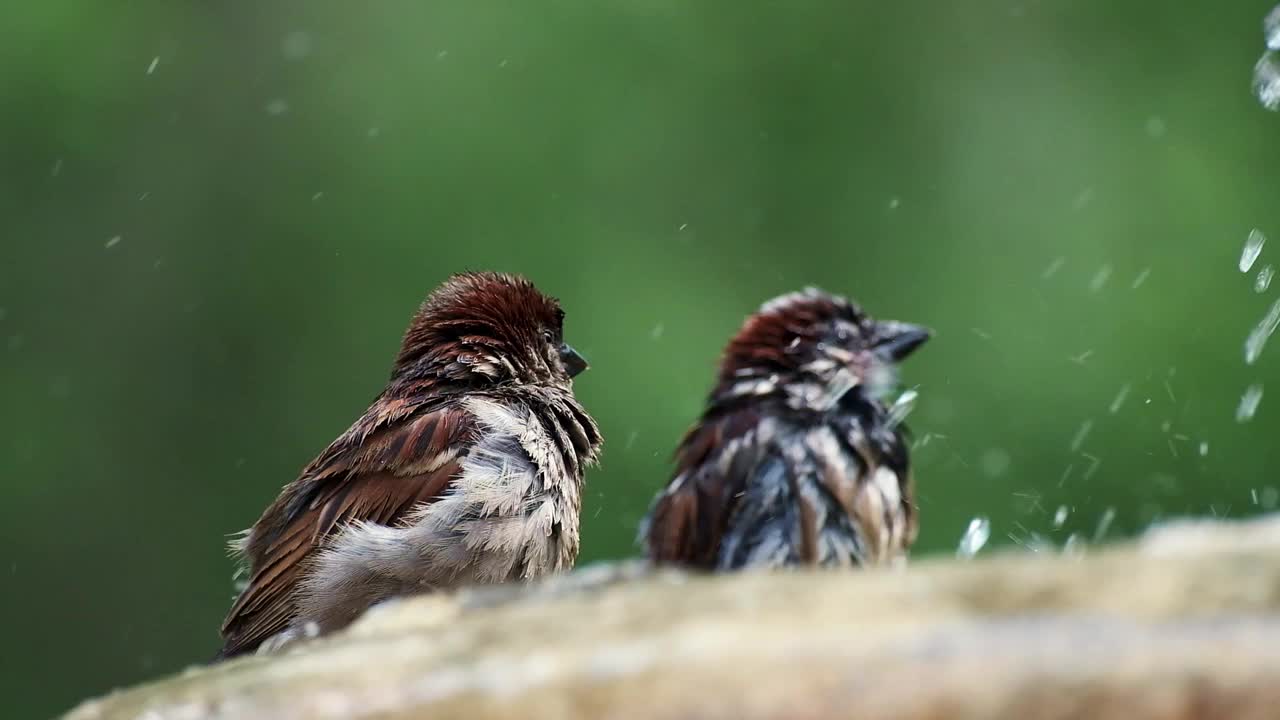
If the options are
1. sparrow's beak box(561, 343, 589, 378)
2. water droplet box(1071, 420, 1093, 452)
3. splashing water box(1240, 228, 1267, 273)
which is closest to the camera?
sparrow's beak box(561, 343, 589, 378)

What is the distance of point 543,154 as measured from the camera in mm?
8906

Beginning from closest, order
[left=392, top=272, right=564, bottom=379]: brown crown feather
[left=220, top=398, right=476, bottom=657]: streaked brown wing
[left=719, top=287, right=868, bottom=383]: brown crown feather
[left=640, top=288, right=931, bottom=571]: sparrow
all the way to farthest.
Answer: [left=640, top=288, right=931, bottom=571]: sparrow → [left=719, top=287, right=868, bottom=383]: brown crown feather → [left=220, top=398, right=476, bottom=657]: streaked brown wing → [left=392, top=272, right=564, bottom=379]: brown crown feather

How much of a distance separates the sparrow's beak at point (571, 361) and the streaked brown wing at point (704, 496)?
1854 millimetres

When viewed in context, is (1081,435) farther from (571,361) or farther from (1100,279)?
(571,361)

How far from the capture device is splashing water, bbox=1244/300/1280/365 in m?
7.17

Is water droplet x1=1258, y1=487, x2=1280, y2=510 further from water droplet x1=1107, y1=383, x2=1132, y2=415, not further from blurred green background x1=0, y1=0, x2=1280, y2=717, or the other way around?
blurred green background x1=0, y1=0, x2=1280, y2=717

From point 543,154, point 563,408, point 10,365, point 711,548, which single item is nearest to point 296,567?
point 563,408

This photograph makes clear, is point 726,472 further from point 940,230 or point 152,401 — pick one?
point 152,401

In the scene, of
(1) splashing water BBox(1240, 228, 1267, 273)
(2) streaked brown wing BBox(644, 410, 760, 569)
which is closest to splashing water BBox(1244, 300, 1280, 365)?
(1) splashing water BBox(1240, 228, 1267, 273)

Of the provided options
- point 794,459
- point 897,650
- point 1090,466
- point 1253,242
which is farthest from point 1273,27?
point 897,650

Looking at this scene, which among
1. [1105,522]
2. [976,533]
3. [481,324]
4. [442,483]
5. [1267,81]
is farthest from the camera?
[1105,522]

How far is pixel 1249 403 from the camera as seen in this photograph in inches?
276

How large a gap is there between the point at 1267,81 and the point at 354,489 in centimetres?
373

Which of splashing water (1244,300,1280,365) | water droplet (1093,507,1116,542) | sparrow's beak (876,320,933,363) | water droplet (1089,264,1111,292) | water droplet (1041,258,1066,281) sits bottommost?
water droplet (1093,507,1116,542)
